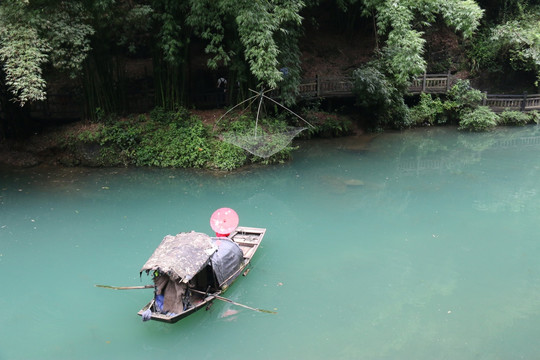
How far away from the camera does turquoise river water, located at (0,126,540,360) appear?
199 inches

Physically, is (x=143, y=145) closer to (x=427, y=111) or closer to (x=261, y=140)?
(x=261, y=140)

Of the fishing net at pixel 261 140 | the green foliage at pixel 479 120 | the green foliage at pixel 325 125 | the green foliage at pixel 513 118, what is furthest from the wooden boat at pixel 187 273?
the green foliage at pixel 513 118

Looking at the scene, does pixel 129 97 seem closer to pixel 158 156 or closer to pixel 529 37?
pixel 158 156

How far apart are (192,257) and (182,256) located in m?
0.12

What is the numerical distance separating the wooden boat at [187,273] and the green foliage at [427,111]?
11002 millimetres

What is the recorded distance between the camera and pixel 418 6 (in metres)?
10.9

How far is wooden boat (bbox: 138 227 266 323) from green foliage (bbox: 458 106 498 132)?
1149 cm

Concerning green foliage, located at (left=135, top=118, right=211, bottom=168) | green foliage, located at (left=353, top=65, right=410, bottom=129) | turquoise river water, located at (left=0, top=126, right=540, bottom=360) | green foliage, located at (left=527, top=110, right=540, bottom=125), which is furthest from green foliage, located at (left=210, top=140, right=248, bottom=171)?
green foliage, located at (left=527, top=110, right=540, bottom=125)

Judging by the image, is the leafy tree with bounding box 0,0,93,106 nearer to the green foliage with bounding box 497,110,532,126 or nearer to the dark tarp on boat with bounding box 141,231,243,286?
the dark tarp on boat with bounding box 141,231,243,286

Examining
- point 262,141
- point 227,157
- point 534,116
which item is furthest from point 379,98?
point 534,116

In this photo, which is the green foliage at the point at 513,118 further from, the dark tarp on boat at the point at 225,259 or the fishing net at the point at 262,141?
the dark tarp on boat at the point at 225,259

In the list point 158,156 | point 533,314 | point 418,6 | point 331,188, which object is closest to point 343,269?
point 533,314

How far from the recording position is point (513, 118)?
1484 cm

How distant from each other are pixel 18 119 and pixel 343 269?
33.1 ft
